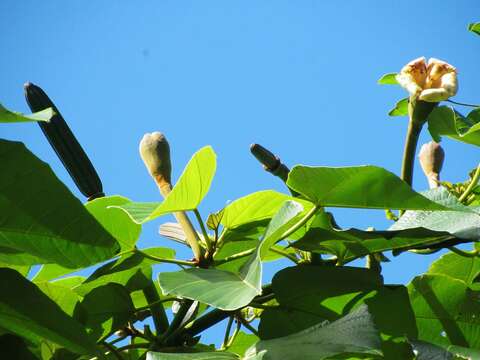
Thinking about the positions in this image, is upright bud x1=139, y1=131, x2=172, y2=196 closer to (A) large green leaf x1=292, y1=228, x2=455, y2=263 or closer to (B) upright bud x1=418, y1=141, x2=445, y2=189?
(A) large green leaf x1=292, y1=228, x2=455, y2=263

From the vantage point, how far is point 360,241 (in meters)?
0.72

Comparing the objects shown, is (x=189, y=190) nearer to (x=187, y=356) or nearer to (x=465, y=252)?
(x=187, y=356)

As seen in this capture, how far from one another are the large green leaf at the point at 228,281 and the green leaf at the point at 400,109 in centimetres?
46

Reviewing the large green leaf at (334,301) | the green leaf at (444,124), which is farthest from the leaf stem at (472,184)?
the large green leaf at (334,301)

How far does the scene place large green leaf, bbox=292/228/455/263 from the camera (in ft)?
2.28

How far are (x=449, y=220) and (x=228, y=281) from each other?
0.23 meters

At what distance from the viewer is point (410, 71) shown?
813mm

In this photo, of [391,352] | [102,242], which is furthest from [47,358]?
[391,352]

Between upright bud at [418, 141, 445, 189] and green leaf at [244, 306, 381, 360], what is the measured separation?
39 cm

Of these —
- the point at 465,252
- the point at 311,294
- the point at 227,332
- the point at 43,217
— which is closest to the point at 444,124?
the point at 465,252

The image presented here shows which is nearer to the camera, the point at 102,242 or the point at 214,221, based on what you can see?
the point at 102,242

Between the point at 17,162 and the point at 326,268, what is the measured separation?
12.9 inches

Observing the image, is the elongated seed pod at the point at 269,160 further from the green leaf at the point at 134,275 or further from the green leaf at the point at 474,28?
the green leaf at the point at 474,28

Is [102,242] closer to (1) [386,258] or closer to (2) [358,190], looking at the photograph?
(2) [358,190]
